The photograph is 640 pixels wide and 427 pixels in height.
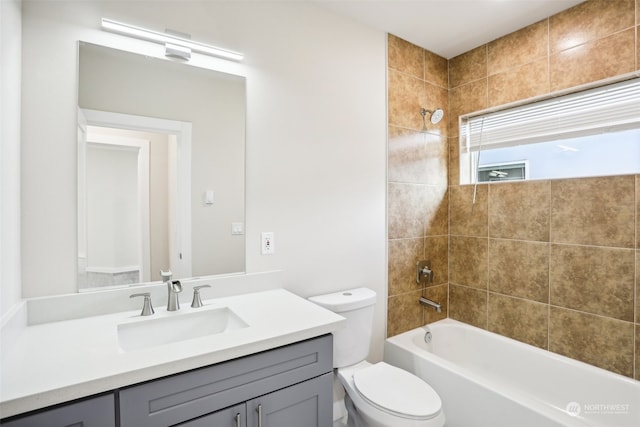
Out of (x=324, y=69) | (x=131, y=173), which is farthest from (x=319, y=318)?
(x=324, y=69)

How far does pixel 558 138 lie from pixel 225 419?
8.03 feet

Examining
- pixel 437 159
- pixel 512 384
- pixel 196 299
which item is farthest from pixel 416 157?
pixel 196 299

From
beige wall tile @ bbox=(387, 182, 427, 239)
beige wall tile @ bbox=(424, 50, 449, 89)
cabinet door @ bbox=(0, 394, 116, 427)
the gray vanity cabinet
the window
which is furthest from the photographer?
beige wall tile @ bbox=(424, 50, 449, 89)

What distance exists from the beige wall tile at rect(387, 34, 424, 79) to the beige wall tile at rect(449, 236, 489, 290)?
134cm

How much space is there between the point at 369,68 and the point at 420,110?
1.80 feet

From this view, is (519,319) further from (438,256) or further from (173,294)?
(173,294)

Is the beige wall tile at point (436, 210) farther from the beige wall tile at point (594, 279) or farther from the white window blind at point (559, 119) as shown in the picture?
the beige wall tile at point (594, 279)

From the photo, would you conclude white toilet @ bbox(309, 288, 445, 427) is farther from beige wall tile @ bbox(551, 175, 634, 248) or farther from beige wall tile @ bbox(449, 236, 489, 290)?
beige wall tile @ bbox(551, 175, 634, 248)

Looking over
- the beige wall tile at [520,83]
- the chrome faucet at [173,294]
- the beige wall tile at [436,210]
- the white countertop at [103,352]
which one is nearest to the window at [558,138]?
the beige wall tile at [520,83]

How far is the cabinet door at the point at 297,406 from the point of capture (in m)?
1.08

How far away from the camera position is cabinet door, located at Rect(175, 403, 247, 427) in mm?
974

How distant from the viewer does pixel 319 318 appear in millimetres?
1294

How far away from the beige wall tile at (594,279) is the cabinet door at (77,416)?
2.34 meters

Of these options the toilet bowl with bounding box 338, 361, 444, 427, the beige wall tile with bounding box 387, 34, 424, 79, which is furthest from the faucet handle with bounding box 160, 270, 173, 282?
the beige wall tile with bounding box 387, 34, 424, 79
